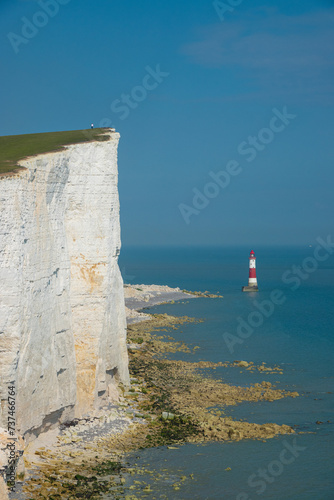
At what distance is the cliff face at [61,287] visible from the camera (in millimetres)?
16688

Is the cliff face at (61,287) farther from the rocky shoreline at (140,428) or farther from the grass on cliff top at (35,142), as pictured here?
the rocky shoreline at (140,428)

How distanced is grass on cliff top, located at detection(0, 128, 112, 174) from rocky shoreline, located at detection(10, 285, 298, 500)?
8336 mm

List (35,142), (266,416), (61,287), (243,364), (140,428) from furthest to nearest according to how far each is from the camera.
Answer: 1. (243,364)
2. (266,416)
3. (35,142)
4. (140,428)
5. (61,287)

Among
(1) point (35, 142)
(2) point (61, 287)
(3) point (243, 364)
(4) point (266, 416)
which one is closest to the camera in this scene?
(2) point (61, 287)

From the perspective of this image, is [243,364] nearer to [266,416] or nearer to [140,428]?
[266,416]

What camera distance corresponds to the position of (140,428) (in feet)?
72.1

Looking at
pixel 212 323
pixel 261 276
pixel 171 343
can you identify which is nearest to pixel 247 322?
pixel 212 323

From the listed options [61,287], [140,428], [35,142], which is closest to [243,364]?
[140,428]

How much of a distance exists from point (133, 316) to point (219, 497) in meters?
35.4

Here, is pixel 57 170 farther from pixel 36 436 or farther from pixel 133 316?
pixel 133 316

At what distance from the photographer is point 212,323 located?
168 feet

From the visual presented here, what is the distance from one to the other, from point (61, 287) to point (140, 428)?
19.1 feet

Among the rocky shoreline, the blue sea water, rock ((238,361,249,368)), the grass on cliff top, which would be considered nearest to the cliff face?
the grass on cliff top

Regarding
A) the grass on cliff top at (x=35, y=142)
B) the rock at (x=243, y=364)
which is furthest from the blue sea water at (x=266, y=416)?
the grass on cliff top at (x=35, y=142)
